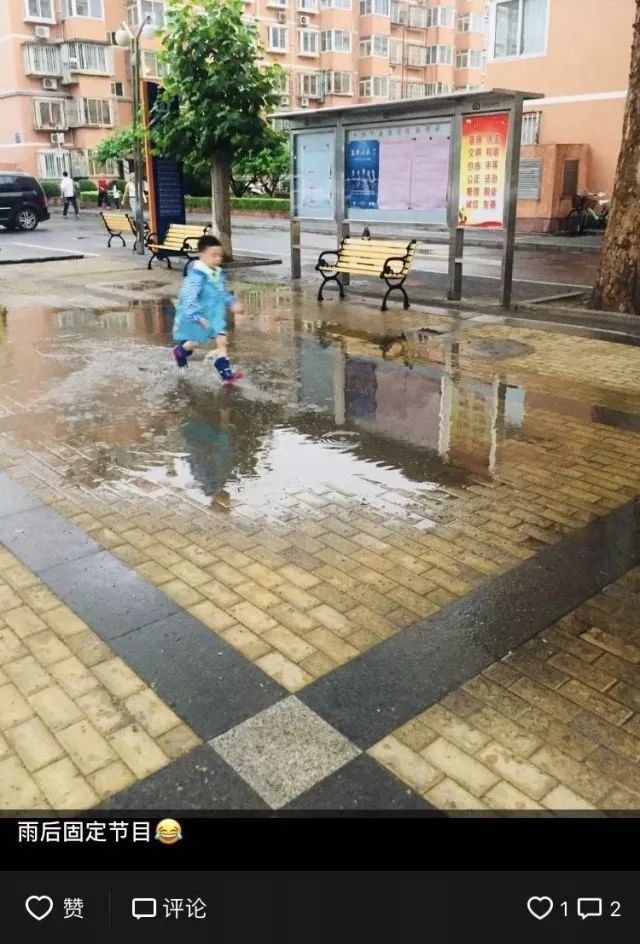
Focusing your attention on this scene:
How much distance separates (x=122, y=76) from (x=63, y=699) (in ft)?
183

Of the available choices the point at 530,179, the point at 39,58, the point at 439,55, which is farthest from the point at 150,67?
the point at 530,179

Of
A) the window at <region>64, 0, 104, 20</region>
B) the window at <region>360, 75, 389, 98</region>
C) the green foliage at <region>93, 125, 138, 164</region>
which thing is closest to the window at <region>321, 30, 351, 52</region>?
the window at <region>360, 75, 389, 98</region>

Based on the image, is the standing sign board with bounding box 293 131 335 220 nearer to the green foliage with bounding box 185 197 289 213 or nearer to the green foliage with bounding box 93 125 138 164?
the green foliage with bounding box 185 197 289 213

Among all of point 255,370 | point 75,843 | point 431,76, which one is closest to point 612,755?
point 75,843

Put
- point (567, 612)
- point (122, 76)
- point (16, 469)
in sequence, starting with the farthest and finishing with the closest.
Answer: point (122, 76)
point (16, 469)
point (567, 612)

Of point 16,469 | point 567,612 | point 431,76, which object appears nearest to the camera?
point 567,612

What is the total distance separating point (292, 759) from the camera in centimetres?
294

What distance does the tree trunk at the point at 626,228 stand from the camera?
10648 mm

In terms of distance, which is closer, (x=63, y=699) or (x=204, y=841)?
(x=204, y=841)

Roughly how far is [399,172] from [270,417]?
732 centimetres

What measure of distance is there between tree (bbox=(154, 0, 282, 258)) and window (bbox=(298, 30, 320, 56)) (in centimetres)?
4770

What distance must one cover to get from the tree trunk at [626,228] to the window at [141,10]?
156 ft

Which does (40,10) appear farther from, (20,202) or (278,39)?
(20,202)

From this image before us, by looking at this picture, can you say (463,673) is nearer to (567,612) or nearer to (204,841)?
(567,612)
